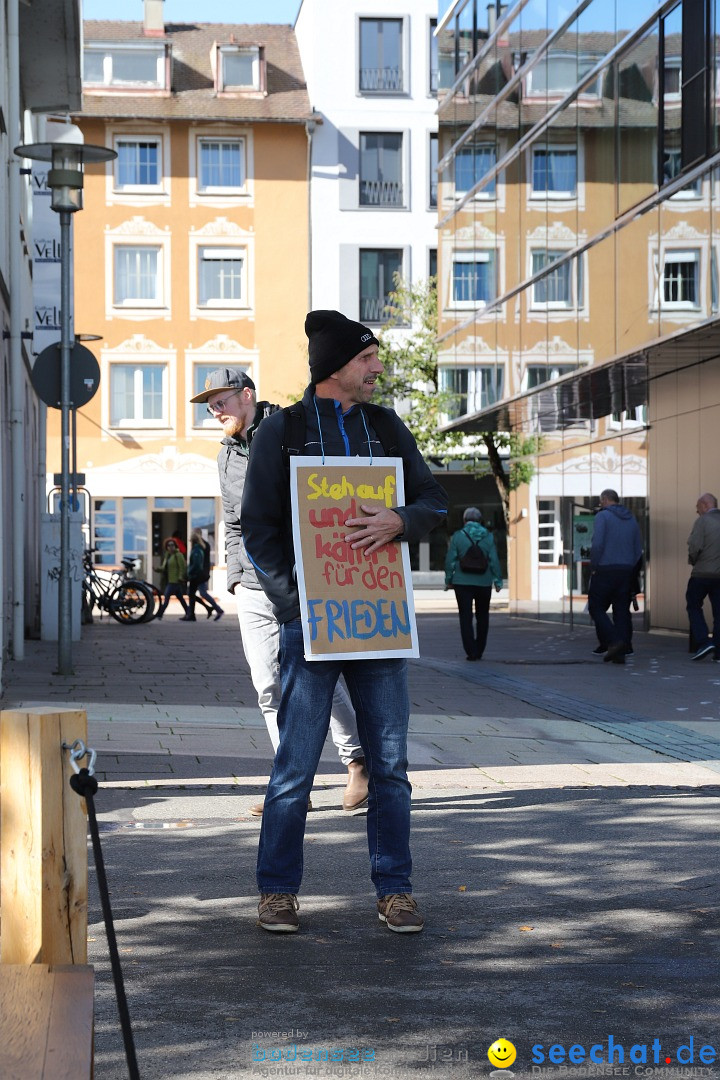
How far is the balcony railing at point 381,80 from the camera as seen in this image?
1838 inches

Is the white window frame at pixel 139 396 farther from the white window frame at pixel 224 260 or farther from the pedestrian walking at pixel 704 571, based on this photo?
the pedestrian walking at pixel 704 571

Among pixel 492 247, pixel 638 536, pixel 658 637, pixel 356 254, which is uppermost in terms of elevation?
pixel 356 254

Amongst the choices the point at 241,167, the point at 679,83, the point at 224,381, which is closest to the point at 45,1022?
the point at 224,381

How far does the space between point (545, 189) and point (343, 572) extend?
1885 centimetres

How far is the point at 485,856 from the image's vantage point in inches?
233

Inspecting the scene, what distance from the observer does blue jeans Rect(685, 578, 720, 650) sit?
54.7 feet

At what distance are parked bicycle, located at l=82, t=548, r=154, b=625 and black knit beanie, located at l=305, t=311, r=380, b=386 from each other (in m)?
20.6

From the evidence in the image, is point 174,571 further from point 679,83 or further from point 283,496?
point 283,496

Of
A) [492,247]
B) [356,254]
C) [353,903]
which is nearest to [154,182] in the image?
[356,254]

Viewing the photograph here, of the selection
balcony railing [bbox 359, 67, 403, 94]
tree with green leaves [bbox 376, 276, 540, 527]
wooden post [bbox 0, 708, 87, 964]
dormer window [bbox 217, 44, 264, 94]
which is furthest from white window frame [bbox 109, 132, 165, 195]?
wooden post [bbox 0, 708, 87, 964]

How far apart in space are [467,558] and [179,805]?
379 inches

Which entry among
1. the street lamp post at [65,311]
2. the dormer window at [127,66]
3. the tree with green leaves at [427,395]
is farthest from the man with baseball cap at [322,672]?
the dormer window at [127,66]

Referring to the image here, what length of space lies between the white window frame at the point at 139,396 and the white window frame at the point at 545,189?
22.6 meters

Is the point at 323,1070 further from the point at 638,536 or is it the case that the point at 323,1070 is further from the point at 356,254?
the point at 356,254
